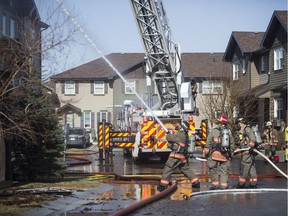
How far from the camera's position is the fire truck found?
54.4 feet

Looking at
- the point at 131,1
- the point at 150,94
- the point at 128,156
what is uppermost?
the point at 131,1

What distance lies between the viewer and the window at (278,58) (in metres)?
Result: 28.5

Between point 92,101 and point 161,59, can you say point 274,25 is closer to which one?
point 161,59

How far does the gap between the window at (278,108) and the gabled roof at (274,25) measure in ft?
11.5

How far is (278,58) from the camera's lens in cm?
2883

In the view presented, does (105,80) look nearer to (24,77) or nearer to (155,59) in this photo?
(155,59)

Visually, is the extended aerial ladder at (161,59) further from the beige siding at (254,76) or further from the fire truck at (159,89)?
the beige siding at (254,76)

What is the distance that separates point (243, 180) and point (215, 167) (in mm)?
785

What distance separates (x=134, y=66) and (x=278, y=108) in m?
16.4

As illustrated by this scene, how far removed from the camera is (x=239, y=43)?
1341 inches

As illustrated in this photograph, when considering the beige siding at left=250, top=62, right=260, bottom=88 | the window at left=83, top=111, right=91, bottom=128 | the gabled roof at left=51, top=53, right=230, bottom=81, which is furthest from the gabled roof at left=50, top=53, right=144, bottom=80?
the beige siding at left=250, top=62, right=260, bottom=88

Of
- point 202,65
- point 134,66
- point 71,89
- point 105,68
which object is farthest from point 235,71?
point 71,89

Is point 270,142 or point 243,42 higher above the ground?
point 243,42

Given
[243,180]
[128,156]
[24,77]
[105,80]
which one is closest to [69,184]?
[24,77]
